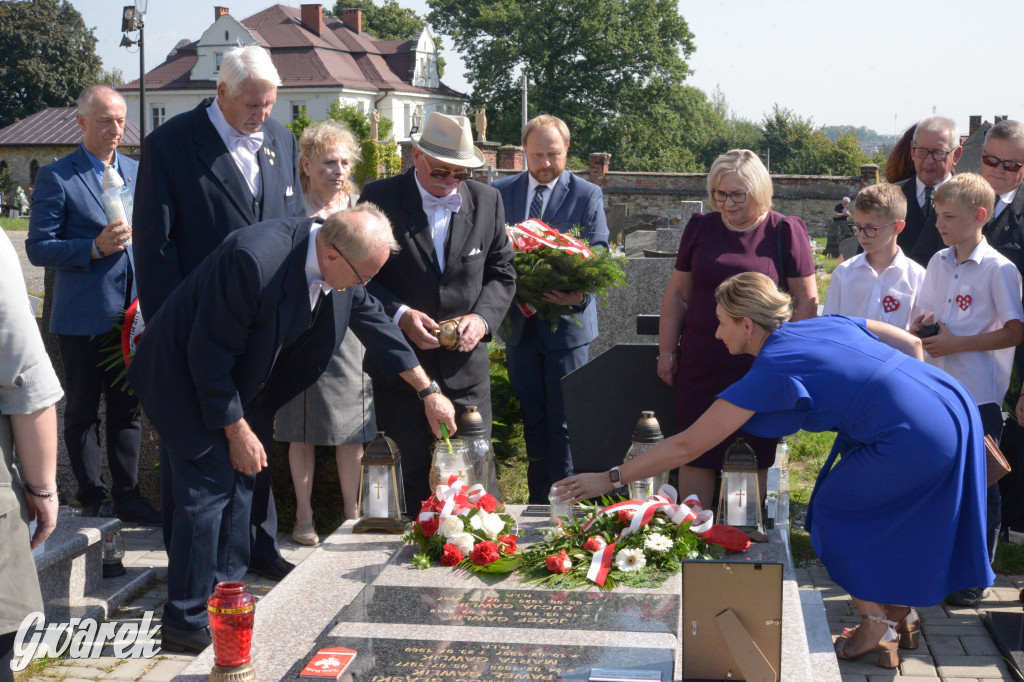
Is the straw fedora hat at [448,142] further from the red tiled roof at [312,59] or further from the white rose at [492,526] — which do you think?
the red tiled roof at [312,59]

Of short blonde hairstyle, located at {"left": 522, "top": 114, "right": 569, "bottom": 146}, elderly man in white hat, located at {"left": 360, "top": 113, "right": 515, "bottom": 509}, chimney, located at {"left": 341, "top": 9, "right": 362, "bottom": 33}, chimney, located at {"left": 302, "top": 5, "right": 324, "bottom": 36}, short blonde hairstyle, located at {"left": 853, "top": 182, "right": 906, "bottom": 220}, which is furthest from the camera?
chimney, located at {"left": 341, "top": 9, "right": 362, "bottom": 33}

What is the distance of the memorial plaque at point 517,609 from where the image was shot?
2.96 metres

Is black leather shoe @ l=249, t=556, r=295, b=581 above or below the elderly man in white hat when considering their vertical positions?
below

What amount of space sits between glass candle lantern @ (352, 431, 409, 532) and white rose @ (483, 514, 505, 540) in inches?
20.2

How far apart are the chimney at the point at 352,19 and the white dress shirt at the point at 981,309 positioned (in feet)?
178

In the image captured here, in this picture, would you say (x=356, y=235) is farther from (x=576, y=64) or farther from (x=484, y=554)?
(x=576, y=64)

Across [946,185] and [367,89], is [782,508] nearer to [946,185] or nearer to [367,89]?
[946,185]

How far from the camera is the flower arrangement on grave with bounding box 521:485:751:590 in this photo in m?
3.29

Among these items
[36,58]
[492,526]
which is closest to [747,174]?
[492,526]

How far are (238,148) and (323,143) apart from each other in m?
0.55

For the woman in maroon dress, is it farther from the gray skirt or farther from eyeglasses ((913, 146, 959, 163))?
the gray skirt

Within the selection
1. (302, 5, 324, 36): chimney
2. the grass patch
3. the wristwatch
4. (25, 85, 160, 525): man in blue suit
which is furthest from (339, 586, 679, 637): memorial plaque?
(302, 5, 324, 36): chimney

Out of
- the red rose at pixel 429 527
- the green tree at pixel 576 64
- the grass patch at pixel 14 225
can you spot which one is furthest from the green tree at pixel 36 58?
the red rose at pixel 429 527

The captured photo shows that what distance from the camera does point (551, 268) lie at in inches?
192
